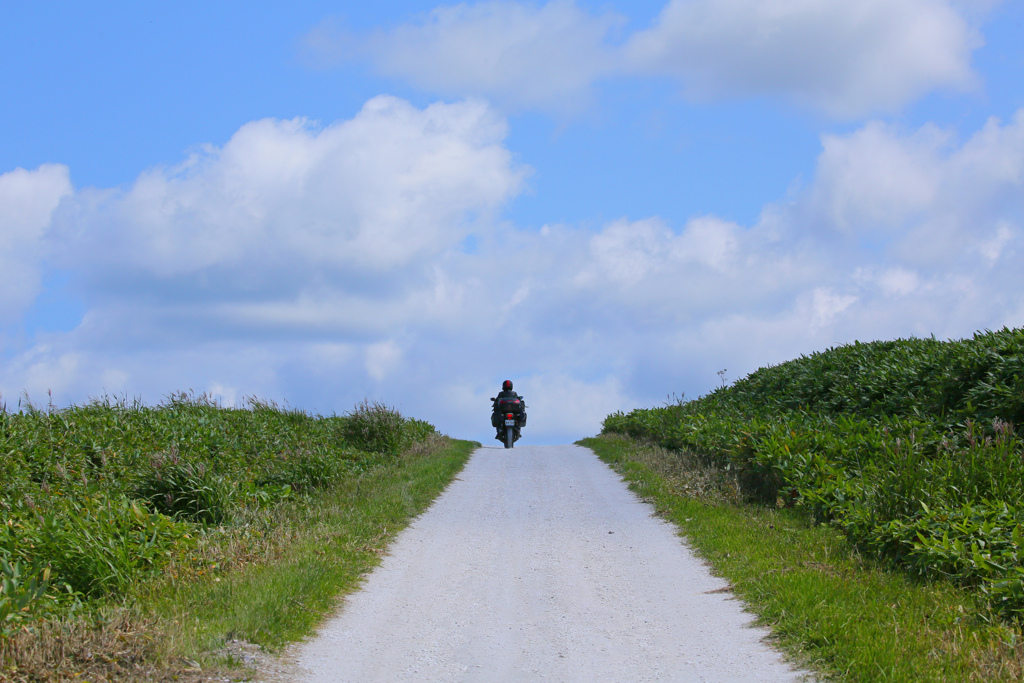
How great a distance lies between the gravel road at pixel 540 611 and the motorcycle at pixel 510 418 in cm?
1220

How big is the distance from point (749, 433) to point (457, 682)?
8.77 m

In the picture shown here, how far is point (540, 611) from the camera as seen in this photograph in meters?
7.32

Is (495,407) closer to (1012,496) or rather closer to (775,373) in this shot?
(775,373)

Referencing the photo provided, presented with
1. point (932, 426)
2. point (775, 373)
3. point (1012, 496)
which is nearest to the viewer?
point (1012, 496)

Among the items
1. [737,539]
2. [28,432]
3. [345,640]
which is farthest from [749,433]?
[28,432]

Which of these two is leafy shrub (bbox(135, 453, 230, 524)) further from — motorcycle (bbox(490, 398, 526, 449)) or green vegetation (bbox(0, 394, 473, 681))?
motorcycle (bbox(490, 398, 526, 449))

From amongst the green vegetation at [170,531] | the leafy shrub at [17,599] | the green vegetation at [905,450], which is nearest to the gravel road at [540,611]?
the green vegetation at [170,531]

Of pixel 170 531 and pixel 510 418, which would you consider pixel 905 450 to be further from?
pixel 510 418

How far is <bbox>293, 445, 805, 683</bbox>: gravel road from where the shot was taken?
19.4 feet

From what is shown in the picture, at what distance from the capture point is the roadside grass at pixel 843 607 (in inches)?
224

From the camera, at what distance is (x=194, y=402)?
19641 millimetres

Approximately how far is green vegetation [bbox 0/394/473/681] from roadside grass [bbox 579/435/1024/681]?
3943 mm

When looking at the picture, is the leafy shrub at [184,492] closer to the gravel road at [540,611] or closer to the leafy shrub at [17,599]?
the gravel road at [540,611]

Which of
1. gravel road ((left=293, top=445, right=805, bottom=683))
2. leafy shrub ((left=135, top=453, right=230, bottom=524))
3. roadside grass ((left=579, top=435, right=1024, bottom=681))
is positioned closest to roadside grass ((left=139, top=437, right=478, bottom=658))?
gravel road ((left=293, top=445, right=805, bottom=683))
